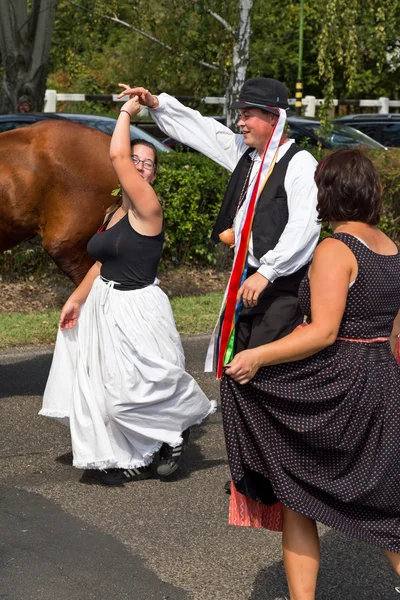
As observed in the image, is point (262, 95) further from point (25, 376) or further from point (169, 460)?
point (25, 376)

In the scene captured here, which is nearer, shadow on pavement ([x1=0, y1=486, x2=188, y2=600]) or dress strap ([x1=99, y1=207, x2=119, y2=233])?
shadow on pavement ([x1=0, y1=486, x2=188, y2=600])

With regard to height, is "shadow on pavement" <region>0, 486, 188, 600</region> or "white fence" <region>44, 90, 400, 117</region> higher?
"white fence" <region>44, 90, 400, 117</region>

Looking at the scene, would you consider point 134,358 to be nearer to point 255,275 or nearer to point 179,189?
point 255,275

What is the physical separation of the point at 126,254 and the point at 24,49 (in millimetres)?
11367

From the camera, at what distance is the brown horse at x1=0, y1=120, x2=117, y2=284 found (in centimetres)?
738

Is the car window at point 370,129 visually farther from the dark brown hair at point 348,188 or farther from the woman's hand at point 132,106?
the dark brown hair at point 348,188

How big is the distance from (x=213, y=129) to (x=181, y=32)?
906 centimetres

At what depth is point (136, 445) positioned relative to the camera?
5.82 m

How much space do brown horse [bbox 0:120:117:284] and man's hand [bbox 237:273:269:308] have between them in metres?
2.59

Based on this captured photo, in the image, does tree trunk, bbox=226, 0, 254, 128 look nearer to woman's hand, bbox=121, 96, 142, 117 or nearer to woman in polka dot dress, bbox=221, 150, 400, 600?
woman's hand, bbox=121, 96, 142, 117

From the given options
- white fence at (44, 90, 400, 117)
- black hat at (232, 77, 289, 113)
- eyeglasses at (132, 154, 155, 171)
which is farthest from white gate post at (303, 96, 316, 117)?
black hat at (232, 77, 289, 113)

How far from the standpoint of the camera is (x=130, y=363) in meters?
5.77

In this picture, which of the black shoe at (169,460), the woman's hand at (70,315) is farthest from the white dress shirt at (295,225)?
the woman's hand at (70,315)

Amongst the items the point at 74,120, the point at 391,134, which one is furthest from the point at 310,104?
the point at 74,120
